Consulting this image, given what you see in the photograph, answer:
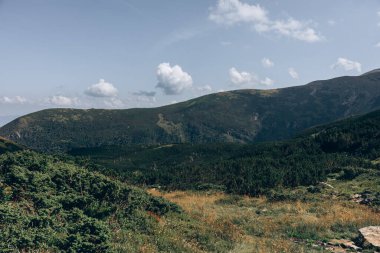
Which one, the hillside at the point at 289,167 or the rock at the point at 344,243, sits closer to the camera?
the rock at the point at 344,243

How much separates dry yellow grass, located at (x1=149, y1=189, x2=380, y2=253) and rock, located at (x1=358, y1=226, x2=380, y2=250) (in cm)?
164

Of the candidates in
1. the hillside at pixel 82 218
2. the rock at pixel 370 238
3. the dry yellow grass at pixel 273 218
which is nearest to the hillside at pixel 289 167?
the dry yellow grass at pixel 273 218

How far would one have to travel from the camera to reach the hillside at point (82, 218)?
10305 millimetres

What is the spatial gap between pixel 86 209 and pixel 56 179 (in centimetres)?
385

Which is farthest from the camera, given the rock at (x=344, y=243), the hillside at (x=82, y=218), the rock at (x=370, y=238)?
the rock at (x=344, y=243)

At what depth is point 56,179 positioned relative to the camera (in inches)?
668

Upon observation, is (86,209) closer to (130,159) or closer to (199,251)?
(199,251)

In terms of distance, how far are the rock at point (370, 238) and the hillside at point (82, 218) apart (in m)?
6.00

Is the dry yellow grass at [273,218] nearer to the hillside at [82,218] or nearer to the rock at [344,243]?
the rock at [344,243]

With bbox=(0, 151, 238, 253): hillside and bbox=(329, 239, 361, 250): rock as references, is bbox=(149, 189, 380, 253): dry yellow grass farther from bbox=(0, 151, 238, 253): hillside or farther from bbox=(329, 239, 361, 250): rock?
bbox=(0, 151, 238, 253): hillside

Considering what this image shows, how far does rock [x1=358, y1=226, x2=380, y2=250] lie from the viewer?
45.9ft

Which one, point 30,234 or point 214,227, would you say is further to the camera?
point 214,227

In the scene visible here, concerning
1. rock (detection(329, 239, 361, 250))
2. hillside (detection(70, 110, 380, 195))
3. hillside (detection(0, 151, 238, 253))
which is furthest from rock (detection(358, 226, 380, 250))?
hillside (detection(70, 110, 380, 195))

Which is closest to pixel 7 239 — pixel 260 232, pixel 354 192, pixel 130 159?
pixel 260 232
